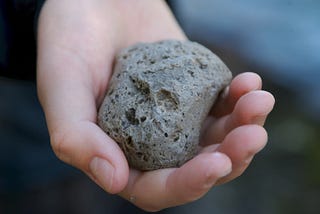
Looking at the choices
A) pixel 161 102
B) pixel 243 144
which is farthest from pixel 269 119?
pixel 243 144

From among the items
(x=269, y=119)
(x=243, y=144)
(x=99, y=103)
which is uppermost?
(x=243, y=144)

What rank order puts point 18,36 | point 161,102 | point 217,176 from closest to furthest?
point 217,176
point 161,102
point 18,36

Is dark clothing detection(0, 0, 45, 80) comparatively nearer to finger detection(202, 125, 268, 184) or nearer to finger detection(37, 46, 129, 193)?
finger detection(37, 46, 129, 193)

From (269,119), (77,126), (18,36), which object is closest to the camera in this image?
(77,126)

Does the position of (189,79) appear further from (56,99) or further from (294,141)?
(294,141)

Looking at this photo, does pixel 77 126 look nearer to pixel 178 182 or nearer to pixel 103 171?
pixel 103 171
